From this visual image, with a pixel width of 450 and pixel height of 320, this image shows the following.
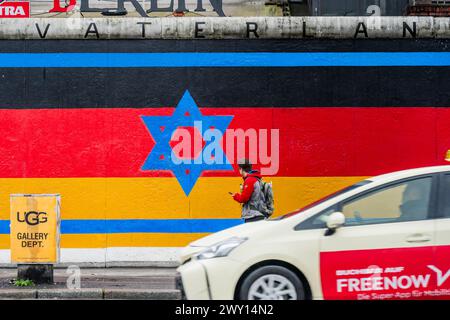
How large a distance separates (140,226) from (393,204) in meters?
6.55

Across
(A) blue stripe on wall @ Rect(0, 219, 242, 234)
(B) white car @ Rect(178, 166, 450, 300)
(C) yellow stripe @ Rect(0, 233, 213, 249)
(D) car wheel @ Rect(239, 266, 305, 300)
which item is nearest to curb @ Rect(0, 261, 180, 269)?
(C) yellow stripe @ Rect(0, 233, 213, 249)

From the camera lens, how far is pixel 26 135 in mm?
14203

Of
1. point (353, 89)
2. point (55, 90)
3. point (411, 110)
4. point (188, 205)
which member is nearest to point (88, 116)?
point (55, 90)

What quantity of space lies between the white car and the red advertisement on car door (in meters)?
0.01

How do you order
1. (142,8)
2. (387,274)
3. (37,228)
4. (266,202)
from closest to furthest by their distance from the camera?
(387,274), (37,228), (266,202), (142,8)

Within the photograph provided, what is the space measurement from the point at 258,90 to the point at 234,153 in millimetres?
1174

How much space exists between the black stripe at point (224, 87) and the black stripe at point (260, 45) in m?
0.35

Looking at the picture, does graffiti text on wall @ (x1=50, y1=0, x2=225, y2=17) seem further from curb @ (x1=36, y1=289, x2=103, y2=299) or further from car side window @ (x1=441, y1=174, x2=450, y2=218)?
car side window @ (x1=441, y1=174, x2=450, y2=218)

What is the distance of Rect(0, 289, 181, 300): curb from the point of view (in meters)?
11.0

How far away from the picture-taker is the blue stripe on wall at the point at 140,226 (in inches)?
558

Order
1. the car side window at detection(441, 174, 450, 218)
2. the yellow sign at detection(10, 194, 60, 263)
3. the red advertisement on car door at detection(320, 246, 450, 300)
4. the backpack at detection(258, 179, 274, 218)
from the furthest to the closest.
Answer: the backpack at detection(258, 179, 274, 218) → the yellow sign at detection(10, 194, 60, 263) → the car side window at detection(441, 174, 450, 218) → the red advertisement on car door at detection(320, 246, 450, 300)

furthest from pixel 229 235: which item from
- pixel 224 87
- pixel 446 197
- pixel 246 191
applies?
pixel 224 87

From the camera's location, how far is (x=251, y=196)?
1190cm

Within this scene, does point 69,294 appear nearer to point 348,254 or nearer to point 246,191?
point 246,191
